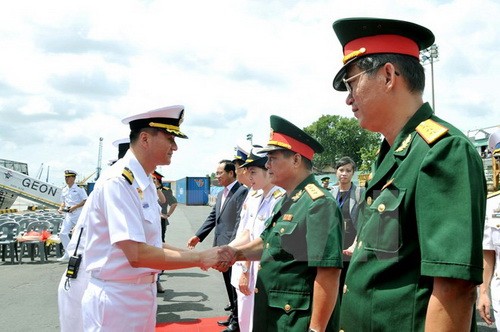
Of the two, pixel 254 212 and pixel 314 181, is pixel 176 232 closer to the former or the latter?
pixel 254 212

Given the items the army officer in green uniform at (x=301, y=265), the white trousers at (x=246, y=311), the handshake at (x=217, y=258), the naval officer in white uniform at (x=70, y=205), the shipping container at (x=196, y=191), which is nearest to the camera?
the army officer in green uniform at (x=301, y=265)

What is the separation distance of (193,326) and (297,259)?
12.1ft

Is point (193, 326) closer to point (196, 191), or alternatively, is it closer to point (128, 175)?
point (128, 175)

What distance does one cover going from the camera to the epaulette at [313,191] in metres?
2.61

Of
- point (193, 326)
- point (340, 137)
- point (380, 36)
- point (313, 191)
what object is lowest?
point (193, 326)

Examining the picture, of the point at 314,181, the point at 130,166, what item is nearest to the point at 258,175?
the point at 314,181

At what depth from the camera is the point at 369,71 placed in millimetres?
1620

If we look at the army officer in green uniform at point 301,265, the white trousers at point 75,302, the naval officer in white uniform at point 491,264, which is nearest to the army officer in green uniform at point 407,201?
the army officer in green uniform at point 301,265

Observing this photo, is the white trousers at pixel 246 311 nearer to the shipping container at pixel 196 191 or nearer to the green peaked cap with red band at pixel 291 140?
the green peaked cap with red band at pixel 291 140

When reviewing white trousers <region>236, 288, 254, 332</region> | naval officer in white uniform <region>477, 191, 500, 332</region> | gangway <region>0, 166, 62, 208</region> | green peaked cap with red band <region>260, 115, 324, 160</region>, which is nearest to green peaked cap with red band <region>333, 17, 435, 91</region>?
green peaked cap with red band <region>260, 115, 324, 160</region>

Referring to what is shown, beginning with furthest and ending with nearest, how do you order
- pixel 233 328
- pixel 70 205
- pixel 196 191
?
1. pixel 196 191
2. pixel 70 205
3. pixel 233 328

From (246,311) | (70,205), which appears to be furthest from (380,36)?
(70,205)

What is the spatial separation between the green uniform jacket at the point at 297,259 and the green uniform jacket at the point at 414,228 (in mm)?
750

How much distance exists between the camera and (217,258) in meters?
3.01
